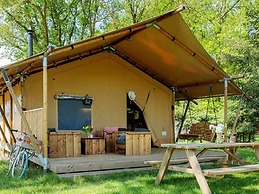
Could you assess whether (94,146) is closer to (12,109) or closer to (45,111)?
(45,111)

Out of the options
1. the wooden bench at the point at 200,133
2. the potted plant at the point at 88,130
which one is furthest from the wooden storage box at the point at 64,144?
the wooden bench at the point at 200,133

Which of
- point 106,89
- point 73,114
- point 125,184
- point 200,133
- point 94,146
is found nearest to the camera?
point 125,184

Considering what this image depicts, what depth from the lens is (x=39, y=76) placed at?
7980mm

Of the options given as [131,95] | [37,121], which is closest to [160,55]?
[131,95]

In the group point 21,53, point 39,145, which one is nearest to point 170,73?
point 39,145

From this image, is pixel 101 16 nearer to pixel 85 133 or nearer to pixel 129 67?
pixel 129 67

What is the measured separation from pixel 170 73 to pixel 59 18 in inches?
396

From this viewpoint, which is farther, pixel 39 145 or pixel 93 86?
pixel 93 86

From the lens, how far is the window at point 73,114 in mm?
8242

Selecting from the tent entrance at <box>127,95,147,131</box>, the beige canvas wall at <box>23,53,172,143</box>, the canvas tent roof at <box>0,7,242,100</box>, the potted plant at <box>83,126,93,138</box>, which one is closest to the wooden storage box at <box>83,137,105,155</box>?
the potted plant at <box>83,126,93,138</box>

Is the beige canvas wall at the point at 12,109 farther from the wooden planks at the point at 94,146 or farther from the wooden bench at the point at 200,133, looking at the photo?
the wooden bench at the point at 200,133

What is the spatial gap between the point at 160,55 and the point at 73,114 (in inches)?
108

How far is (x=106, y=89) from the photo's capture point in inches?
353

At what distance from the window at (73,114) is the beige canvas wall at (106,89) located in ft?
0.49
